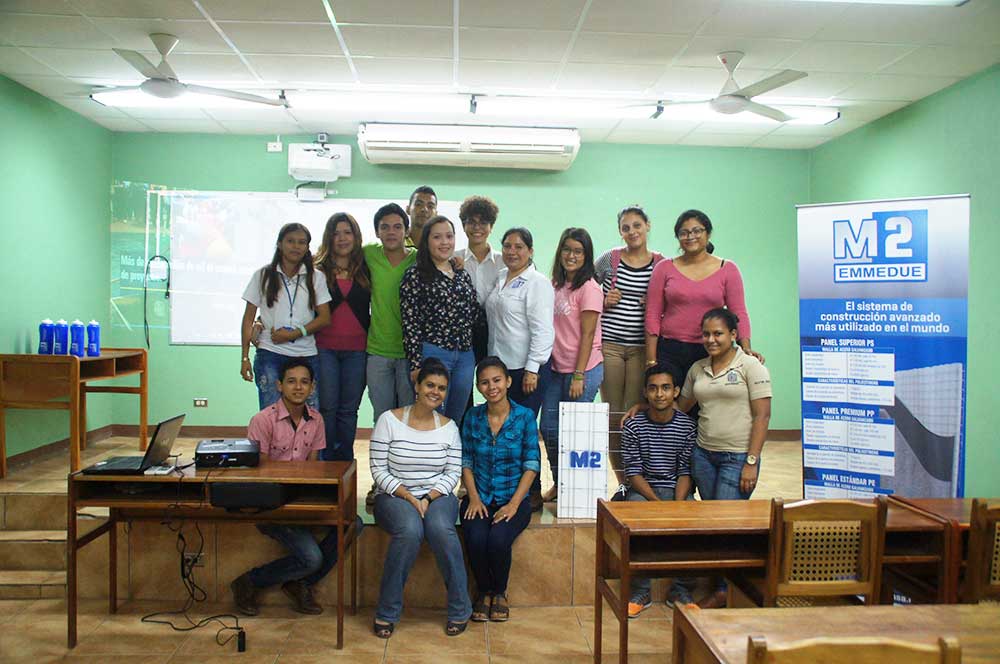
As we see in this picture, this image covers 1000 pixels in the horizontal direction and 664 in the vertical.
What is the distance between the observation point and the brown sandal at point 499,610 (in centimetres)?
335

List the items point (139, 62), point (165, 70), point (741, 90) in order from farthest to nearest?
point (741, 90), point (165, 70), point (139, 62)

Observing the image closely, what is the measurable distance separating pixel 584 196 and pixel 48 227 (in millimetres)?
4394

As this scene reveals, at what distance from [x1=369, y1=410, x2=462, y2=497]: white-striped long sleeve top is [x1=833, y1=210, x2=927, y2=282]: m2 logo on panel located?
2362 millimetres

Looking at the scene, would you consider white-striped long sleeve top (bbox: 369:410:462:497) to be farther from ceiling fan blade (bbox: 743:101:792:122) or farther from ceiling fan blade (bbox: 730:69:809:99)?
ceiling fan blade (bbox: 743:101:792:122)

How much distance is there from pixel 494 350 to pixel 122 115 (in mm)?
4096

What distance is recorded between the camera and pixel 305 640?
313cm

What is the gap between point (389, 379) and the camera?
3740 millimetres

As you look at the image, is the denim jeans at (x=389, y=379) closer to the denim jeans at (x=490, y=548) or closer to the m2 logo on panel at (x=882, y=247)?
the denim jeans at (x=490, y=548)

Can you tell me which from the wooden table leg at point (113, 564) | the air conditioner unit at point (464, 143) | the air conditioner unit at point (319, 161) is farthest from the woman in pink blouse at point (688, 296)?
the air conditioner unit at point (319, 161)

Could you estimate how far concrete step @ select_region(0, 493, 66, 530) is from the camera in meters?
3.95

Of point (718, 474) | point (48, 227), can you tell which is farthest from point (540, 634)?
point (48, 227)

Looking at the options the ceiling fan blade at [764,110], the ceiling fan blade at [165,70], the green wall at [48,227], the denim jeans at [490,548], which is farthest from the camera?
the green wall at [48,227]

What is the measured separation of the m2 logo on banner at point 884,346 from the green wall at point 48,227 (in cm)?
520

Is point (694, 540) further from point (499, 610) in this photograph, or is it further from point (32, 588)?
point (32, 588)
